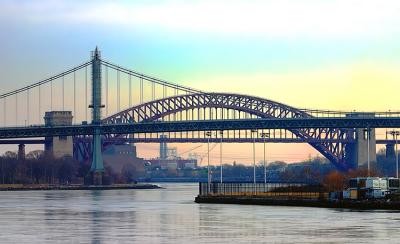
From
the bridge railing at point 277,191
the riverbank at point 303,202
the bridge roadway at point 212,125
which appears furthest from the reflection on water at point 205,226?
the bridge roadway at point 212,125

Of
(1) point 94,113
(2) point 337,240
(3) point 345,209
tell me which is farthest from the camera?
(1) point 94,113

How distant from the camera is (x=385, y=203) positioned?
229 ft

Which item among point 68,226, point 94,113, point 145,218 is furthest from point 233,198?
point 94,113

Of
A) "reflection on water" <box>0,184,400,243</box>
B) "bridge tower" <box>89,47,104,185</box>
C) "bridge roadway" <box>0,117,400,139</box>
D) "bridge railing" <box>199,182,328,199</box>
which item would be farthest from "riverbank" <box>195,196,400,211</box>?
"bridge tower" <box>89,47,104,185</box>

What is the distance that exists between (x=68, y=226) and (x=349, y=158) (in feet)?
464

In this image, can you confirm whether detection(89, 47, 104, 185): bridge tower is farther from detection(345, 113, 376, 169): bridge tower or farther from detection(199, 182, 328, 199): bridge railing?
detection(199, 182, 328, 199): bridge railing

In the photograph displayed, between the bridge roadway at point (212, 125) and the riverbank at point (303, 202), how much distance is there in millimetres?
70748

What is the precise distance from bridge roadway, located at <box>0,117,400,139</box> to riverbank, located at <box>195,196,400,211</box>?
→ 7075cm

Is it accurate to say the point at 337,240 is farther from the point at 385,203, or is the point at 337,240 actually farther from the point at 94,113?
the point at 94,113

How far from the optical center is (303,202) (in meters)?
76.6

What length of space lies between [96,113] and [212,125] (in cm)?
1865

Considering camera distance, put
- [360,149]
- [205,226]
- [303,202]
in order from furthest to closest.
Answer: [360,149], [303,202], [205,226]

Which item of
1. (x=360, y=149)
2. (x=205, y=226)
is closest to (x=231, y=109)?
(x=360, y=149)

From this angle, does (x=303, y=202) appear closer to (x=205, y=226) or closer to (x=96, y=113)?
(x=205, y=226)
